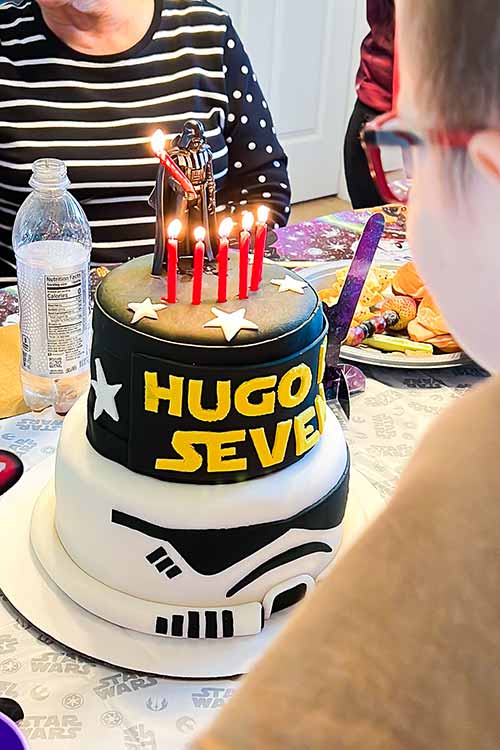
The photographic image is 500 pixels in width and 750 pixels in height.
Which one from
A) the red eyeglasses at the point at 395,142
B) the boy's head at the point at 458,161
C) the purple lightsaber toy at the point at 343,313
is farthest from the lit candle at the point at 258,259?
the boy's head at the point at 458,161

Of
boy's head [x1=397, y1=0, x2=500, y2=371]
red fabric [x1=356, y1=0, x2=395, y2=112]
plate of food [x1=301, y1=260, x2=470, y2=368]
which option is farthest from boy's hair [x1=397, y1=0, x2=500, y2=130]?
red fabric [x1=356, y1=0, x2=395, y2=112]

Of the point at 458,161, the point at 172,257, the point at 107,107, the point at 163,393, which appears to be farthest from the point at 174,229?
the point at 107,107

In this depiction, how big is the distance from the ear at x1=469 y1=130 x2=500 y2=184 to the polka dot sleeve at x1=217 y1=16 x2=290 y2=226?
135 centimetres

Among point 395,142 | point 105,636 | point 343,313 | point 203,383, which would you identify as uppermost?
point 395,142

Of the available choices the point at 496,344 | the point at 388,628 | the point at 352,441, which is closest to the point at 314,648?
the point at 388,628

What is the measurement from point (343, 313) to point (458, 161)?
766mm

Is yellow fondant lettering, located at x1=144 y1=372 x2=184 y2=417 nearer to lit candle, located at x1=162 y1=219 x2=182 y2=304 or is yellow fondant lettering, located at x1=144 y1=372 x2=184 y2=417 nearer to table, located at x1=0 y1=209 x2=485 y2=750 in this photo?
lit candle, located at x1=162 y1=219 x2=182 y2=304

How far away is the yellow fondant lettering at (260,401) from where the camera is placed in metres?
0.79

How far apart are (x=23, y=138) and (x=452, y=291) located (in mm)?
1293

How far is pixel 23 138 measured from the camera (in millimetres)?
1556

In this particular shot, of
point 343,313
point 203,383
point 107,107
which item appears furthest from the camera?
point 107,107

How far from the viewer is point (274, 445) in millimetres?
829

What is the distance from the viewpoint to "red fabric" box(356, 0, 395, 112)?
7.08ft

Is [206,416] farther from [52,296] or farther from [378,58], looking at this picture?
[378,58]
